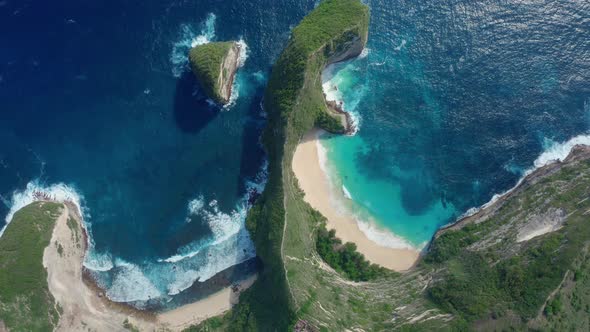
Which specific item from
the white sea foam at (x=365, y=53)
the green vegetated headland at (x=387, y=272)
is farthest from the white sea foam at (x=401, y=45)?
the green vegetated headland at (x=387, y=272)

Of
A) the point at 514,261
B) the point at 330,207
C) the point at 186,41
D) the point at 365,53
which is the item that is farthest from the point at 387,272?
the point at 186,41

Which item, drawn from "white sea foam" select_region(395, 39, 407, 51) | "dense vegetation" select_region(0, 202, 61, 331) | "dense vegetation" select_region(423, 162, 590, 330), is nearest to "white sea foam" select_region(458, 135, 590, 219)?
"dense vegetation" select_region(423, 162, 590, 330)

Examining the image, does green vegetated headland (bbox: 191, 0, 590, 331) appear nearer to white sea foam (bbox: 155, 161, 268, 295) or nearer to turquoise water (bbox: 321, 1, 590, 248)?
white sea foam (bbox: 155, 161, 268, 295)

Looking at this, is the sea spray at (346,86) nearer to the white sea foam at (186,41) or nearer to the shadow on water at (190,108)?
the shadow on water at (190,108)

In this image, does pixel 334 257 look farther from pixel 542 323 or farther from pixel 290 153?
pixel 542 323

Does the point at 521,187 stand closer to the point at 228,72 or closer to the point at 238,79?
the point at 238,79
